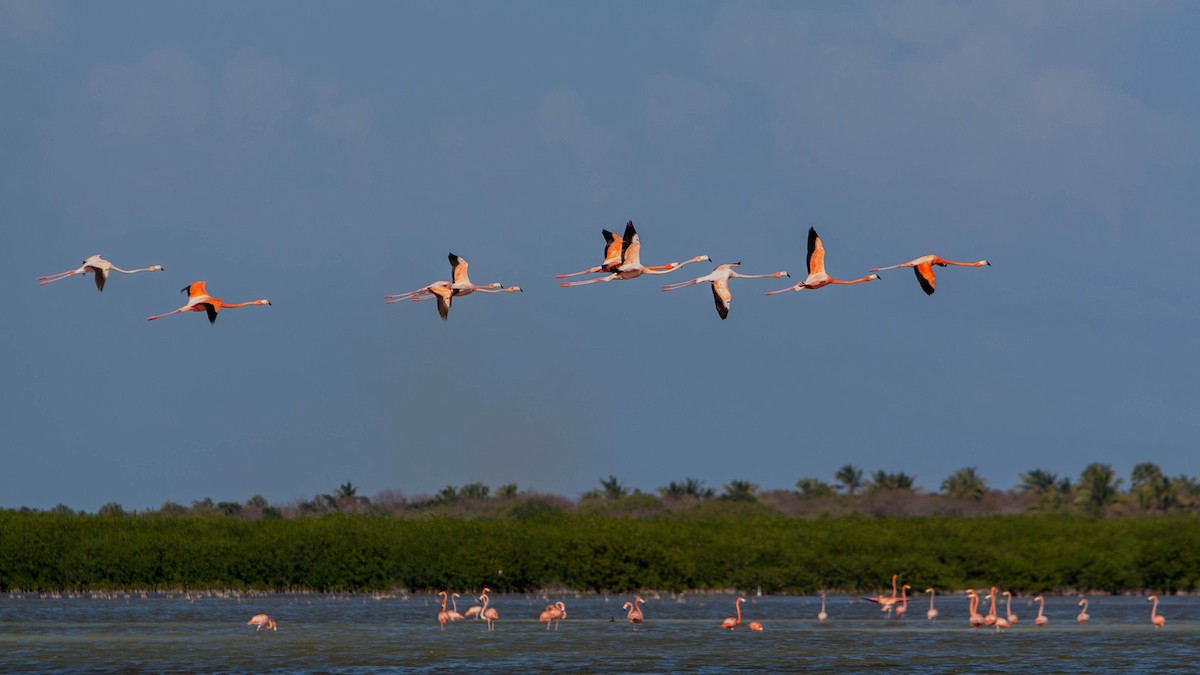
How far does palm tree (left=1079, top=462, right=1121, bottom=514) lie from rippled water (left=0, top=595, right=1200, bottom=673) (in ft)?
102

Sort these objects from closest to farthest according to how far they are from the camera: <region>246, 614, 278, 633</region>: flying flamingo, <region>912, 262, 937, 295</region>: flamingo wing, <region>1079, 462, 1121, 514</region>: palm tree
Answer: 1. <region>912, 262, 937, 295</region>: flamingo wing
2. <region>246, 614, 278, 633</region>: flying flamingo
3. <region>1079, 462, 1121, 514</region>: palm tree

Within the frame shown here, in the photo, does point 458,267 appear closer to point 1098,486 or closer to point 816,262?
point 816,262

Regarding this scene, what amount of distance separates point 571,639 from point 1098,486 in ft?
171

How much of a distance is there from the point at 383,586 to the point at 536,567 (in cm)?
496

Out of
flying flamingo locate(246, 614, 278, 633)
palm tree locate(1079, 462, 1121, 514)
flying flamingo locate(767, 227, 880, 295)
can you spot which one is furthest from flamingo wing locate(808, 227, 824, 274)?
palm tree locate(1079, 462, 1121, 514)

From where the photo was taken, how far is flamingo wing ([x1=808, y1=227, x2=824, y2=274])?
115 feet

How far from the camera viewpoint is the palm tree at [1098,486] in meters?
86.8

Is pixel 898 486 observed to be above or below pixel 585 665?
above

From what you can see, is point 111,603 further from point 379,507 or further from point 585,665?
point 379,507

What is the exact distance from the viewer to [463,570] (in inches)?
2297

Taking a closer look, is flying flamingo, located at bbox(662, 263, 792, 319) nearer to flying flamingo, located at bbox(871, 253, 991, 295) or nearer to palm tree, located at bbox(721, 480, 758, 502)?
flying flamingo, located at bbox(871, 253, 991, 295)

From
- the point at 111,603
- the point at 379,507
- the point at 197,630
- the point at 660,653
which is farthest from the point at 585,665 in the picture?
the point at 379,507

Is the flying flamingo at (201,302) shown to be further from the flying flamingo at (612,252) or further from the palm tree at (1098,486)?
the palm tree at (1098,486)

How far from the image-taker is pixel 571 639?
4162cm
